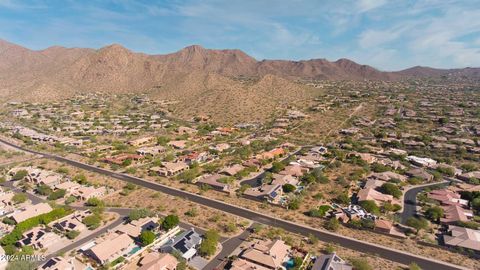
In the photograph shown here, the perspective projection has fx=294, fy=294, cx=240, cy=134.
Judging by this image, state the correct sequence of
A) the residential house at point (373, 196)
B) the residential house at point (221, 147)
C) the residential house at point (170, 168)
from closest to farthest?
the residential house at point (373, 196)
the residential house at point (170, 168)
the residential house at point (221, 147)

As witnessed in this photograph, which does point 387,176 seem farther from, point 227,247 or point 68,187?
point 68,187

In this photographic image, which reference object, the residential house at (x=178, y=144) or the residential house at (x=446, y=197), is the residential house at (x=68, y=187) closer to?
the residential house at (x=178, y=144)

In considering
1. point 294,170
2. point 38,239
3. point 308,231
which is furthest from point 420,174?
point 38,239

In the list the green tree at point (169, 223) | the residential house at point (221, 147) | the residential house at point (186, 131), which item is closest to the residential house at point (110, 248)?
the green tree at point (169, 223)

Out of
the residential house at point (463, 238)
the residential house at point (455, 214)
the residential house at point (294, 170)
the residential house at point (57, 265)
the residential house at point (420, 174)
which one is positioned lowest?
the residential house at point (57, 265)

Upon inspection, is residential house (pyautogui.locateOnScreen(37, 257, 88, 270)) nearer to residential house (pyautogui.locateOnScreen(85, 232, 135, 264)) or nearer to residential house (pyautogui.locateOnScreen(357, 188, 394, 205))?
residential house (pyautogui.locateOnScreen(85, 232, 135, 264))

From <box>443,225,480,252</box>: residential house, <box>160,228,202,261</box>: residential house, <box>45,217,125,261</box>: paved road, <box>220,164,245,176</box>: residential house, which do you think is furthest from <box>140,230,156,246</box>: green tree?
<box>443,225,480,252</box>: residential house
